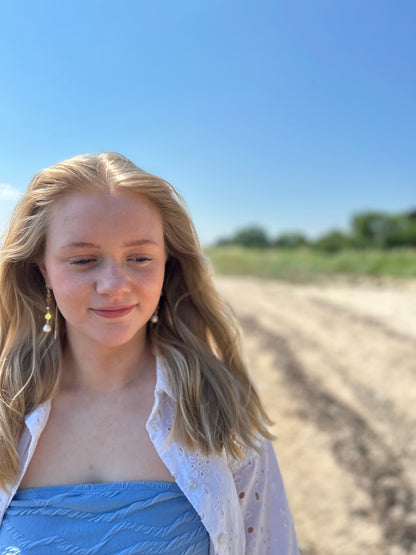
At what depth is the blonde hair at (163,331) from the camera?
132 centimetres

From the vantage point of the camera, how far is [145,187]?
134 cm

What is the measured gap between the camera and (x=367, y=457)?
4023 mm

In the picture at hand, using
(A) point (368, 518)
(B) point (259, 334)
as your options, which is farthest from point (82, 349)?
(B) point (259, 334)

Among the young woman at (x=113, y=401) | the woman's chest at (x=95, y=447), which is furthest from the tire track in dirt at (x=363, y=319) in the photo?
the woman's chest at (x=95, y=447)

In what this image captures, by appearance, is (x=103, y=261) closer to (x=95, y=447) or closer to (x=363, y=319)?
(x=95, y=447)

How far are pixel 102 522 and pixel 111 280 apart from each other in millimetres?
603

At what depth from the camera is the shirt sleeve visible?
1.40 m

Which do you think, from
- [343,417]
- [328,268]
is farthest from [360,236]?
[343,417]

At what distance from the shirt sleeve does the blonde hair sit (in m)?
0.06

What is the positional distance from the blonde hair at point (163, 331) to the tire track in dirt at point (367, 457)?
2334 mm

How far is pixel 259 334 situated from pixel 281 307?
93.8 inches

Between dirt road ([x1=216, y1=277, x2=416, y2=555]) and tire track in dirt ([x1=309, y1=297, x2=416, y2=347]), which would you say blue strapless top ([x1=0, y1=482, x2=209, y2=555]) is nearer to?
dirt road ([x1=216, y1=277, x2=416, y2=555])

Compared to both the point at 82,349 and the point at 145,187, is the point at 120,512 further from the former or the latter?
the point at 145,187

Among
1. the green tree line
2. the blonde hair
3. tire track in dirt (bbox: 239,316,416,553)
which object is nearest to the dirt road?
tire track in dirt (bbox: 239,316,416,553)
